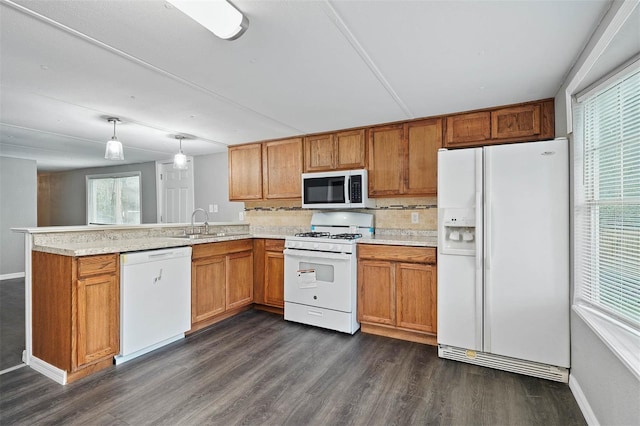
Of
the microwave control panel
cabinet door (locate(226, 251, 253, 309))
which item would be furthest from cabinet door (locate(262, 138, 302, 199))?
cabinet door (locate(226, 251, 253, 309))

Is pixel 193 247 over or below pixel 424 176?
below

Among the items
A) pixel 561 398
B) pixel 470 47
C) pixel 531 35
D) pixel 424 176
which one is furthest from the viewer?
pixel 424 176

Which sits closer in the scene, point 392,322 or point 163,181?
point 392,322

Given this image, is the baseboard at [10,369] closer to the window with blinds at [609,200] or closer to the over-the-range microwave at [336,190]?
the over-the-range microwave at [336,190]

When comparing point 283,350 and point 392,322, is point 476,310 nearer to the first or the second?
point 392,322

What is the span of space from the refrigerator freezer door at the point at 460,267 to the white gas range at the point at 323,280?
0.88 m

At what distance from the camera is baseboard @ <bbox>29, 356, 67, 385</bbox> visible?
2260mm

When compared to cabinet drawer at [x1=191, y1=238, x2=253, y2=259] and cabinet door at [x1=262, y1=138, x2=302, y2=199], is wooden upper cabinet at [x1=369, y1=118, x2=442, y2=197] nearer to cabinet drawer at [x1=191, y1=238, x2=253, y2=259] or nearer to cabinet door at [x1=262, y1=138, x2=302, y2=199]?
cabinet door at [x1=262, y1=138, x2=302, y2=199]

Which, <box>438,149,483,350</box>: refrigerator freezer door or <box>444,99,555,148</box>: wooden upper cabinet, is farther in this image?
<box>444,99,555,148</box>: wooden upper cabinet

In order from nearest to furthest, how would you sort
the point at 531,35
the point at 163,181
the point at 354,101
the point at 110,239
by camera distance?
the point at 531,35 < the point at 354,101 < the point at 110,239 < the point at 163,181

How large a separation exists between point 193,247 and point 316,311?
4.72ft

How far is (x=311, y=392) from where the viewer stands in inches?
85.3

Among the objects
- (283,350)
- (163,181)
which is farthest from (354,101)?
(163,181)

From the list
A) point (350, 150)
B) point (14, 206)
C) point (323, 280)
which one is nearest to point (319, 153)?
point (350, 150)
